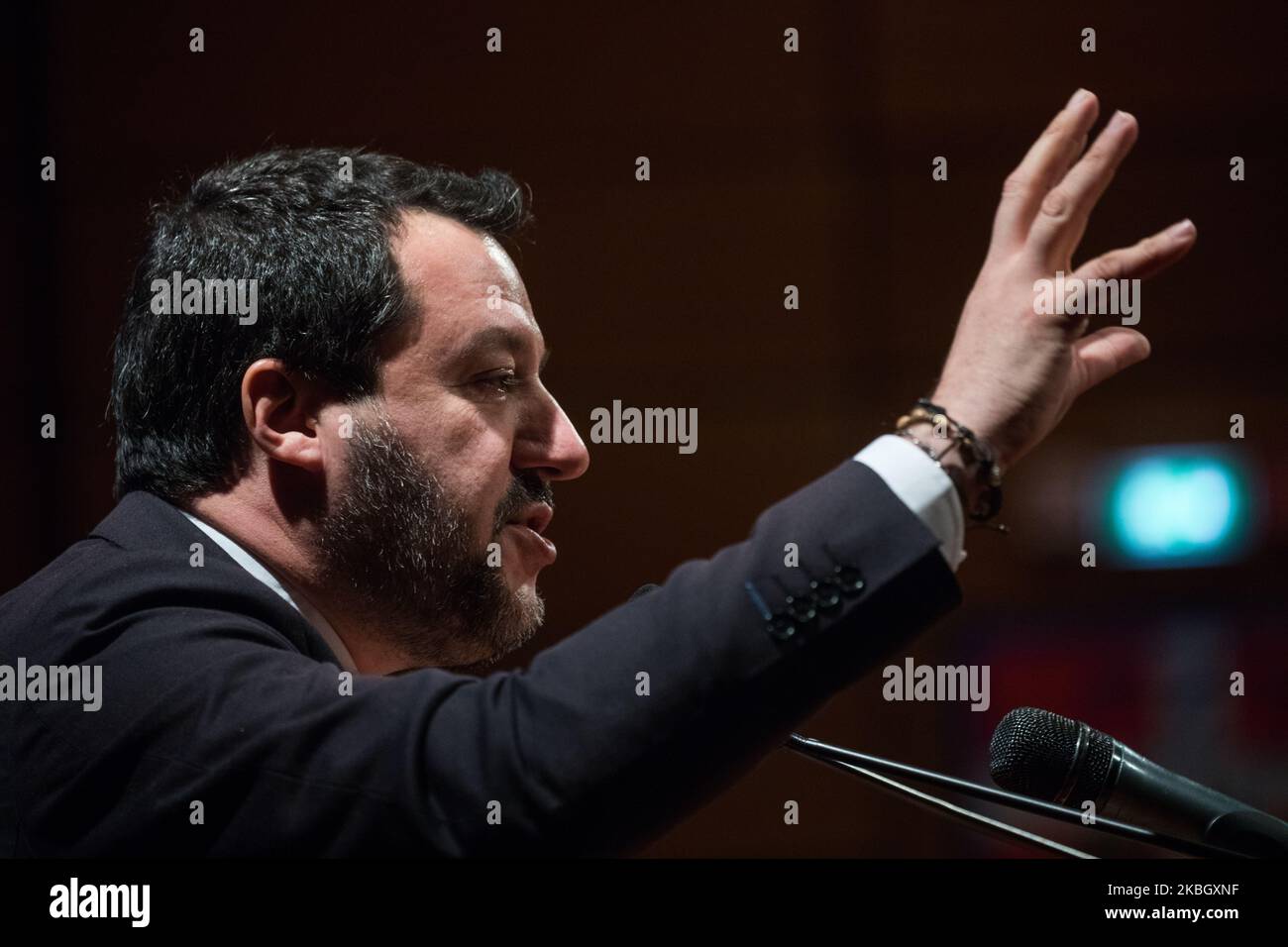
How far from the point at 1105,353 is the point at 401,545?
73 cm

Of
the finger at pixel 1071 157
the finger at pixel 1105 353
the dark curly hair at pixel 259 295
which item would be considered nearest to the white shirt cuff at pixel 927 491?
the finger at pixel 1105 353

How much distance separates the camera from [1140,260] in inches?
34.9

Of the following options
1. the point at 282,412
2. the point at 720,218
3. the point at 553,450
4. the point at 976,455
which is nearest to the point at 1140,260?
the point at 976,455

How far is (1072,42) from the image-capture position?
3346mm

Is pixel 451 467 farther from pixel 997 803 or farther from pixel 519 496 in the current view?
pixel 997 803

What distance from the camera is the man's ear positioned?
1305mm

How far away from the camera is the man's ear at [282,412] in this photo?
4.28 feet

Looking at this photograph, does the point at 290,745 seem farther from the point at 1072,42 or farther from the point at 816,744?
the point at 1072,42

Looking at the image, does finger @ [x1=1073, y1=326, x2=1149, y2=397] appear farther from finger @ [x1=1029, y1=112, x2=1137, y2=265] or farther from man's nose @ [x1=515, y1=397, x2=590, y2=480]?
man's nose @ [x1=515, y1=397, x2=590, y2=480]

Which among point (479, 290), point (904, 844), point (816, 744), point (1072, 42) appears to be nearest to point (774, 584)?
point (816, 744)

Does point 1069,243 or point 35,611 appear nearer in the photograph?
point 1069,243

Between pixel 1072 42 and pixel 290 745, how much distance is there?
3.12 metres

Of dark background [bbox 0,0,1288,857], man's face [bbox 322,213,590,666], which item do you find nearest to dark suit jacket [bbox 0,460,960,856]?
man's face [bbox 322,213,590,666]
